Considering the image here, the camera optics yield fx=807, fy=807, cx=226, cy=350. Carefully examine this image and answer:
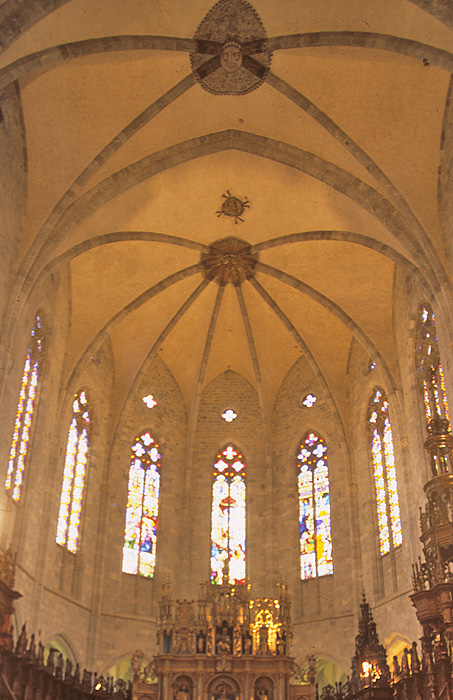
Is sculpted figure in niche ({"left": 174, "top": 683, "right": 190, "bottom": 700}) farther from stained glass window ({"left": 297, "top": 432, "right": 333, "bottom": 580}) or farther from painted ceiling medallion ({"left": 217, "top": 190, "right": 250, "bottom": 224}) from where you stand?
painted ceiling medallion ({"left": 217, "top": 190, "right": 250, "bottom": 224})

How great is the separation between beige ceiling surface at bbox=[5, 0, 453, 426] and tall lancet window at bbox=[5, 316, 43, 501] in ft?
5.28

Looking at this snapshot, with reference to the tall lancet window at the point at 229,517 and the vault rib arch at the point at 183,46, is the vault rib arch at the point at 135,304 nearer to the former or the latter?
the tall lancet window at the point at 229,517

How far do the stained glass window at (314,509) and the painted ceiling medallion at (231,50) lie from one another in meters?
10.3

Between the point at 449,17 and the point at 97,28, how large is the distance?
19.6ft

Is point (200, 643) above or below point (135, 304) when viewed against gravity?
below

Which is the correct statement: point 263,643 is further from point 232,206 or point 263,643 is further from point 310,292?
point 232,206

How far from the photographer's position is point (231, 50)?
603 inches

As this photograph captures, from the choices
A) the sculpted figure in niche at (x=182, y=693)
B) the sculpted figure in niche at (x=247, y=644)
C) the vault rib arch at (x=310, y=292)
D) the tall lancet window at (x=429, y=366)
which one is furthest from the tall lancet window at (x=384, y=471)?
the sculpted figure in niche at (x=182, y=693)

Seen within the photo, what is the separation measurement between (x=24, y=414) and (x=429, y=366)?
899cm

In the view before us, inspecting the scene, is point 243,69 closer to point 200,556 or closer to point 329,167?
point 329,167

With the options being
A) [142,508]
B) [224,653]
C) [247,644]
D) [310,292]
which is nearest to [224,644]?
[224,653]

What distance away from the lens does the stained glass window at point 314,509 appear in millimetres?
20703

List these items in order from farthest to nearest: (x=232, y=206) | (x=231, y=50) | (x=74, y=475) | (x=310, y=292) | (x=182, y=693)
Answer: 1. (x=310, y=292)
2. (x=74, y=475)
3. (x=232, y=206)
4. (x=182, y=693)
5. (x=231, y=50)

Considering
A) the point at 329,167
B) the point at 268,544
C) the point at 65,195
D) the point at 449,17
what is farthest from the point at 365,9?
the point at 268,544
